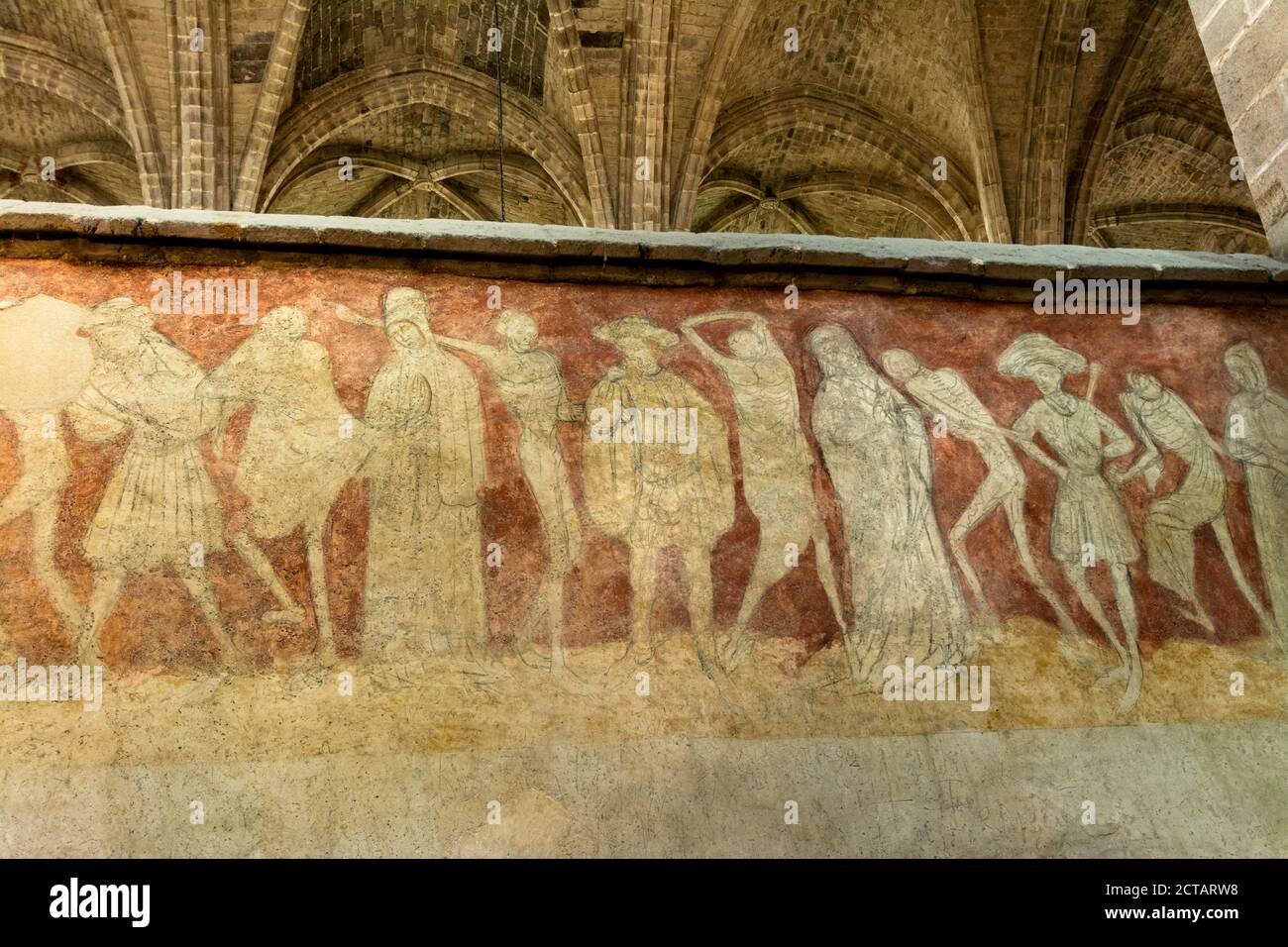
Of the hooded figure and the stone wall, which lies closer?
the stone wall

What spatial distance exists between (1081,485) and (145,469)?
3277mm

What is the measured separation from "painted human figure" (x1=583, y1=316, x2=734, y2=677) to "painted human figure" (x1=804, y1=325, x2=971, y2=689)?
1.40ft

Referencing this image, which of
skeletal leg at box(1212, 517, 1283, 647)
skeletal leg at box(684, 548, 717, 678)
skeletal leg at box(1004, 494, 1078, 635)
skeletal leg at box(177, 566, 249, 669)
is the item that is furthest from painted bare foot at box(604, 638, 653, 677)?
skeletal leg at box(1212, 517, 1283, 647)

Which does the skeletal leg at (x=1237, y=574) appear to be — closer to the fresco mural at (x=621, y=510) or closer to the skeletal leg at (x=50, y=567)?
the fresco mural at (x=621, y=510)

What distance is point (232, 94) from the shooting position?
47.0 ft

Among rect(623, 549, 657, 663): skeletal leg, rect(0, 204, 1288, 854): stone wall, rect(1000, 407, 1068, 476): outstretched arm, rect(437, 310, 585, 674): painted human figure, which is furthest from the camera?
rect(1000, 407, 1068, 476): outstretched arm

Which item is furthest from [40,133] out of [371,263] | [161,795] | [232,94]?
[161,795]

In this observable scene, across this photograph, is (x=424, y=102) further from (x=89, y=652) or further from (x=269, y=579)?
(x=89, y=652)

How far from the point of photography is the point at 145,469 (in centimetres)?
399

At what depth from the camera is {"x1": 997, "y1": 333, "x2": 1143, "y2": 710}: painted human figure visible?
421 centimetres

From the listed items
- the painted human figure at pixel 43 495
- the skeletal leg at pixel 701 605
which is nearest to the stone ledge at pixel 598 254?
the painted human figure at pixel 43 495

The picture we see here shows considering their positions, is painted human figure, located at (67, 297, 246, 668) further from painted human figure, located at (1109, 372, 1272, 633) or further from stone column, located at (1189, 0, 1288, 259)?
stone column, located at (1189, 0, 1288, 259)

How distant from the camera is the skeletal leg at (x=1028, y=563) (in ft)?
13.7

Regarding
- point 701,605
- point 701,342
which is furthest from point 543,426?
point 701,605
